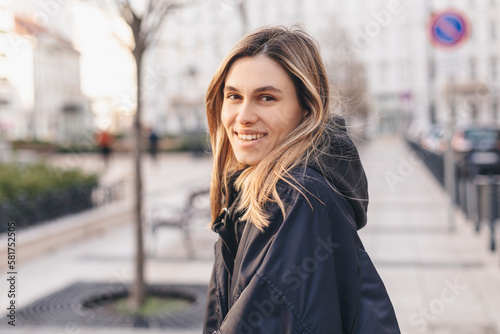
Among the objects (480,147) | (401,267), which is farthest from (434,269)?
(480,147)

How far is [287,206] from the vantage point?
138 cm

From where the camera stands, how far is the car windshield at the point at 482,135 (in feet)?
63.2

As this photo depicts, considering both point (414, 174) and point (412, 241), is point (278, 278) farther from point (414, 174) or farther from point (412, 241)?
point (414, 174)

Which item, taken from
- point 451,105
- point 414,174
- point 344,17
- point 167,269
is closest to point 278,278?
point 167,269

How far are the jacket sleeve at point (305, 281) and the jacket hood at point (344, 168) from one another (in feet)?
0.41

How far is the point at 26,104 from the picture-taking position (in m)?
48.1

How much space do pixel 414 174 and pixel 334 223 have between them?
19.6m

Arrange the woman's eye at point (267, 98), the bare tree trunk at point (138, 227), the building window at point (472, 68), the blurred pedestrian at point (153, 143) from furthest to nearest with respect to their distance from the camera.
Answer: the building window at point (472, 68) → the blurred pedestrian at point (153, 143) → the bare tree trunk at point (138, 227) → the woman's eye at point (267, 98)

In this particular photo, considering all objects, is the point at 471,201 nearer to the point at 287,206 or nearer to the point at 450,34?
the point at 450,34

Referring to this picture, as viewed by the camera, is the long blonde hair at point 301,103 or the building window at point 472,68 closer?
the long blonde hair at point 301,103

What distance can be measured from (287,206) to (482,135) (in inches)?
779

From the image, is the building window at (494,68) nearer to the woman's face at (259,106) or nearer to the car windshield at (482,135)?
the car windshield at (482,135)

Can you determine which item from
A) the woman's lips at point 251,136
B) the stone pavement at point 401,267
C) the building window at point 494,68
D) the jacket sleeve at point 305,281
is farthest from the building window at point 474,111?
the jacket sleeve at point 305,281

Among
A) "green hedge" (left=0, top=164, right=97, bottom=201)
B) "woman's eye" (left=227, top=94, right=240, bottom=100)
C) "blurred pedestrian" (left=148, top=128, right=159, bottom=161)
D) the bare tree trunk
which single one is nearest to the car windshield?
"blurred pedestrian" (left=148, top=128, right=159, bottom=161)
